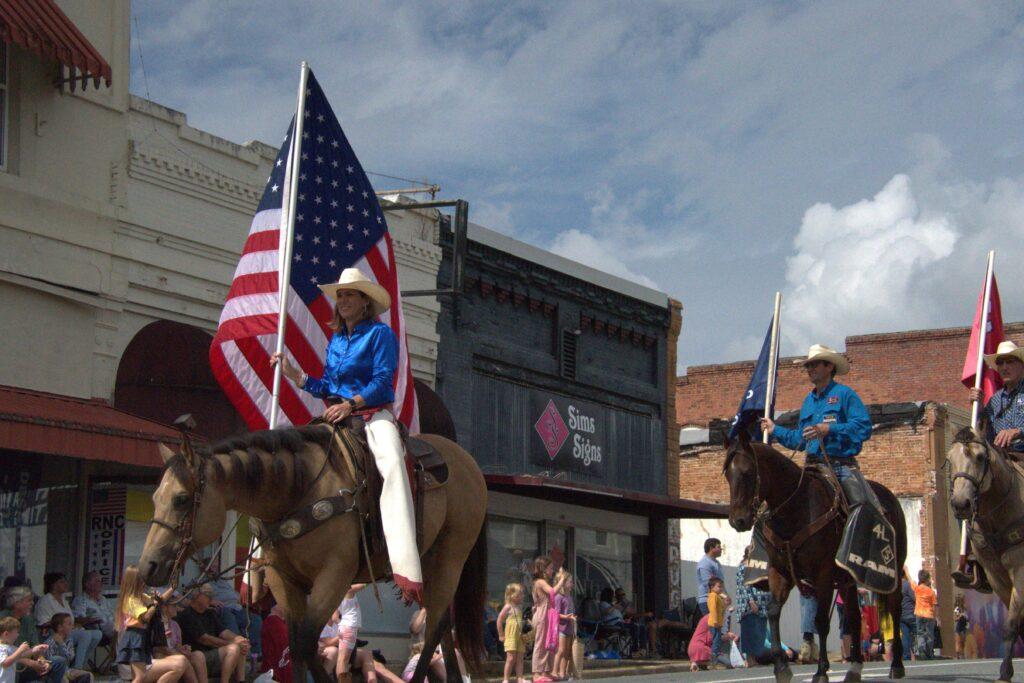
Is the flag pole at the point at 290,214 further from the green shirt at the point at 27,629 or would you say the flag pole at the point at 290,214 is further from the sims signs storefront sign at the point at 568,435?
the sims signs storefront sign at the point at 568,435

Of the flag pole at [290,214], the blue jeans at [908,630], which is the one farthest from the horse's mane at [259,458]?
the blue jeans at [908,630]

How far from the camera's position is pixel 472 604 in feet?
33.0

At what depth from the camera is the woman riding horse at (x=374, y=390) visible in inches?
331

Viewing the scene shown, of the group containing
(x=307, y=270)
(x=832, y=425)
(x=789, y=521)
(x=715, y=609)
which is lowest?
(x=715, y=609)

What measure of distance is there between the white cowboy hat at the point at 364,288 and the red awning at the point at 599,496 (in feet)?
47.7

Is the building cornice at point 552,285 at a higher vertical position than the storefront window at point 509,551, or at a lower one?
higher

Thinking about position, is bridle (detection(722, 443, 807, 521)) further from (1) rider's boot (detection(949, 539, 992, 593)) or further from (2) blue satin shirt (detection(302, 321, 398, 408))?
(2) blue satin shirt (detection(302, 321, 398, 408))

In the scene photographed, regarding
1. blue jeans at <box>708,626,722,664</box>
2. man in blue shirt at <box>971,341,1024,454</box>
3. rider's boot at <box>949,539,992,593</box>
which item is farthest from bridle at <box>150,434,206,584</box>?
blue jeans at <box>708,626,722,664</box>

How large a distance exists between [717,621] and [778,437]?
10.3m

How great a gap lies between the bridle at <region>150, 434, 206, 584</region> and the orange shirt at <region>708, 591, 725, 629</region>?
Result: 1441 centimetres

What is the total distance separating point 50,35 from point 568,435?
1411 cm

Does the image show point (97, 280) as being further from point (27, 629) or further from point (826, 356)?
point (826, 356)

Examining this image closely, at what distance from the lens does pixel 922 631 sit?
91.9 feet

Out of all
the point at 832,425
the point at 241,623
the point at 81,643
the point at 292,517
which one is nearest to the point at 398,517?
the point at 292,517
